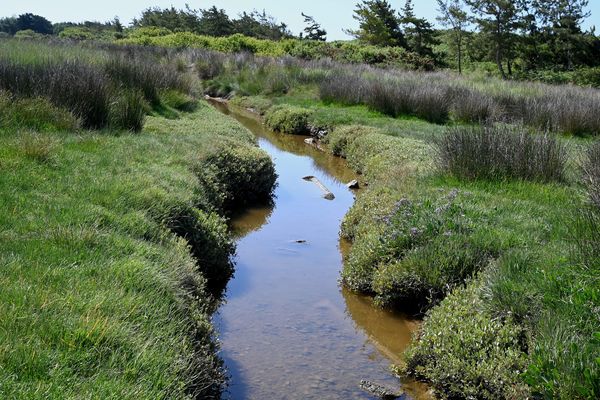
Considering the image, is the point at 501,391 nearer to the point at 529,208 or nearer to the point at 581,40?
the point at 529,208

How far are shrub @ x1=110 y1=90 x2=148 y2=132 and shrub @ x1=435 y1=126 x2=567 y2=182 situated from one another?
5612 millimetres

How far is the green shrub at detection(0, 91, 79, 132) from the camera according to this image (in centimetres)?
901

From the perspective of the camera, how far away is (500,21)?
44531 mm

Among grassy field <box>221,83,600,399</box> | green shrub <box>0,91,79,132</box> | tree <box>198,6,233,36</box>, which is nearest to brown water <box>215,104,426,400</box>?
grassy field <box>221,83,600,399</box>

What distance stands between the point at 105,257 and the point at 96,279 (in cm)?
51

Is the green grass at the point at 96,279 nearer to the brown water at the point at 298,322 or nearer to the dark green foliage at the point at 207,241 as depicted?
the dark green foliage at the point at 207,241

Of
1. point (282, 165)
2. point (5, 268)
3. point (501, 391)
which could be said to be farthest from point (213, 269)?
point (282, 165)

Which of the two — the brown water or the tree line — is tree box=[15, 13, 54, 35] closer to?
the tree line

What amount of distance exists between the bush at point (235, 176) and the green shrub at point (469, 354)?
4.00m

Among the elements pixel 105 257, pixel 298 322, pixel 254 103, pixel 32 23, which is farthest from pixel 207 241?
pixel 32 23

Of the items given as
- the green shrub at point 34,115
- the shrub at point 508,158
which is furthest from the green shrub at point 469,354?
the green shrub at point 34,115

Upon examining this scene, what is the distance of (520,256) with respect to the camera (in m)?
5.86

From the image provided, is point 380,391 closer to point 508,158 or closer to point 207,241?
point 207,241

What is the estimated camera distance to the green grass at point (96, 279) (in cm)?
341
